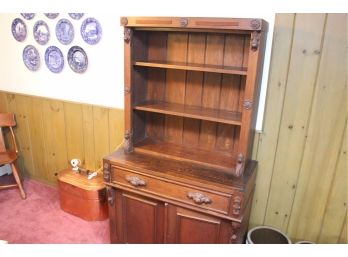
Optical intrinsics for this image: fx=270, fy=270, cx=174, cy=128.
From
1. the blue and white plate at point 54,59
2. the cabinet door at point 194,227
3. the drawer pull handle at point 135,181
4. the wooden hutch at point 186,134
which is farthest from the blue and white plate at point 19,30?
the cabinet door at point 194,227

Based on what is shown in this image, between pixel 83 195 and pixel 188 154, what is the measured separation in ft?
3.28

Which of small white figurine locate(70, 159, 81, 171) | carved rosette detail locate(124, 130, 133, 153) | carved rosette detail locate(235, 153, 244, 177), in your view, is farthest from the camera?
small white figurine locate(70, 159, 81, 171)

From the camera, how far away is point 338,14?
1.33 metres

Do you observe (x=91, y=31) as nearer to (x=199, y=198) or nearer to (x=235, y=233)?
(x=199, y=198)

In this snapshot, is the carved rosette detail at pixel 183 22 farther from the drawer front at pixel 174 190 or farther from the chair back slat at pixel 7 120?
the chair back slat at pixel 7 120

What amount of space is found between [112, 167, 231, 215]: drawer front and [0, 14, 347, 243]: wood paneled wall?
46 centimetres

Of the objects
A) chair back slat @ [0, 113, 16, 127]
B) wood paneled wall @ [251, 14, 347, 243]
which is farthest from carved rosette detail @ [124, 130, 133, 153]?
chair back slat @ [0, 113, 16, 127]

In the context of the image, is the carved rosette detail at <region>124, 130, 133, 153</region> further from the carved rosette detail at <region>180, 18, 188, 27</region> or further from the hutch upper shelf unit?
the carved rosette detail at <region>180, 18, 188, 27</region>

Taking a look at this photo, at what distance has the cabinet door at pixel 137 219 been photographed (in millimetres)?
1654

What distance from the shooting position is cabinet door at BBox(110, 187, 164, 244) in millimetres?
1654

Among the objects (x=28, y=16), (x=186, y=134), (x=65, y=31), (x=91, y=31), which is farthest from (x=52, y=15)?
(x=186, y=134)

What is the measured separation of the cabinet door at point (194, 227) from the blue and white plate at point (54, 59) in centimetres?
144

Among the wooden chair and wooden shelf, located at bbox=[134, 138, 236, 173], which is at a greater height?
wooden shelf, located at bbox=[134, 138, 236, 173]

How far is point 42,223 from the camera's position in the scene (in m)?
2.17
